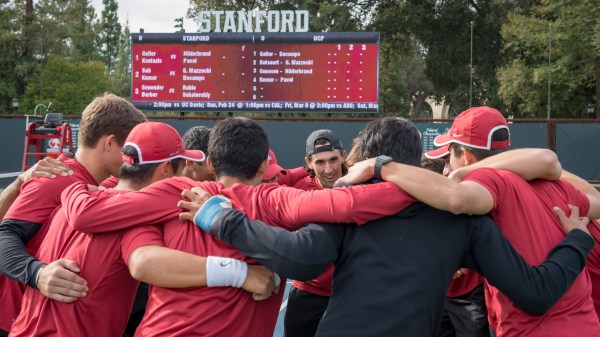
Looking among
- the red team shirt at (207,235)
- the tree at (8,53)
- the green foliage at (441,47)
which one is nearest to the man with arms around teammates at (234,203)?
the red team shirt at (207,235)

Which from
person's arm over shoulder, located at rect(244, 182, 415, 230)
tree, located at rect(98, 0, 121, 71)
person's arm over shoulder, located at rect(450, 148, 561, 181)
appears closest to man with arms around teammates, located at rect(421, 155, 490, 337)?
person's arm over shoulder, located at rect(450, 148, 561, 181)

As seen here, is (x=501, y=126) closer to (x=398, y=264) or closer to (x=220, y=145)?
(x=398, y=264)

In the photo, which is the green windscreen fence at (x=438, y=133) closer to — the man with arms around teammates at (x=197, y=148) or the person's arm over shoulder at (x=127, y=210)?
the man with arms around teammates at (x=197, y=148)

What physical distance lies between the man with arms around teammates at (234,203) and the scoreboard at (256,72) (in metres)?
15.7

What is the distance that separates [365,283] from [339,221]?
0.25m

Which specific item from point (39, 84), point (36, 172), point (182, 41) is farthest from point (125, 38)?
point (36, 172)

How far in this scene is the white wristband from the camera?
2.67m

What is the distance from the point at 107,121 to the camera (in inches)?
138

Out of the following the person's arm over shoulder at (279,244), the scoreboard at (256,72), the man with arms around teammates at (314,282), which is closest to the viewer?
the person's arm over shoulder at (279,244)

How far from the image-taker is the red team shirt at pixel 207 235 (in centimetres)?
269

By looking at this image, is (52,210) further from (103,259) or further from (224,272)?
(224,272)

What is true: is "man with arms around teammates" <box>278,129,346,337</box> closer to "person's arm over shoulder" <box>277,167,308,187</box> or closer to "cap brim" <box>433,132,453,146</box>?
"person's arm over shoulder" <box>277,167,308,187</box>

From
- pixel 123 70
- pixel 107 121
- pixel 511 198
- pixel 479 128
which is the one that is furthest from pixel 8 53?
pixel 511 198

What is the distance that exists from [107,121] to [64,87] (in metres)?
47.7
